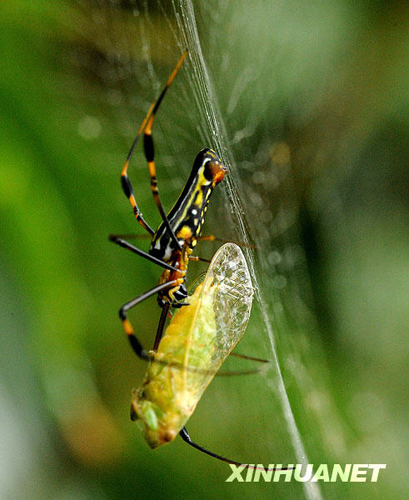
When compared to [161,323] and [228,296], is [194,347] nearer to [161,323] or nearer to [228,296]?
[228,296]

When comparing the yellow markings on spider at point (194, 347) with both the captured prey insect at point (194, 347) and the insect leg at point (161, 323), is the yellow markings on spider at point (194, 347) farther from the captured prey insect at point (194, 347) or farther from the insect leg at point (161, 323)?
the insect leg at point (161, 323)

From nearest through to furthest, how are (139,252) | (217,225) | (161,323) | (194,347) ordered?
(194,347) → (139,252) → (161,323) → (217,225)

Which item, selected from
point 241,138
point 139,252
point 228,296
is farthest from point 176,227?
point 241,138

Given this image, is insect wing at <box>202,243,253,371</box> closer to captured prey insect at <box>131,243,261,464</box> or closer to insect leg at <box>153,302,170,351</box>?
captured prey insect at <box>131,243,261,464</box>

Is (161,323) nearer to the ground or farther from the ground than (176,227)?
nearer to the ground

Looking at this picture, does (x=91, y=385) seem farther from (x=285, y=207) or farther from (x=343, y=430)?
(x=285, y=207)

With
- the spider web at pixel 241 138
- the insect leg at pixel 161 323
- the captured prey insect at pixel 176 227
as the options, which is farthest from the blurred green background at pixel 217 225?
the insect leg at pixel 161 323

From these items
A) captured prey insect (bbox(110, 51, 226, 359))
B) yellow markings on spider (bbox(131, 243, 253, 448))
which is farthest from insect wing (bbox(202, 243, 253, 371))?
captured prey insect (bbox(110, 51, 226, 359))
